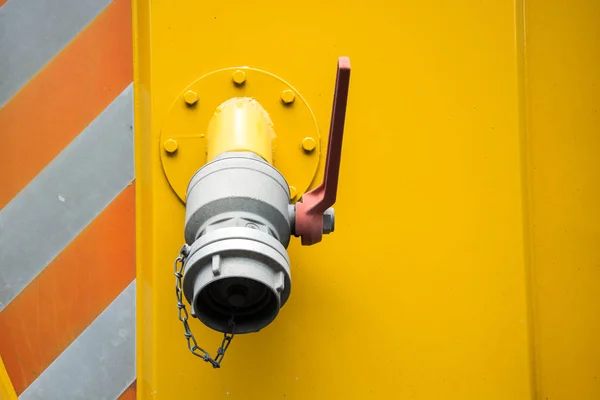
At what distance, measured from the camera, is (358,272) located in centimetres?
81

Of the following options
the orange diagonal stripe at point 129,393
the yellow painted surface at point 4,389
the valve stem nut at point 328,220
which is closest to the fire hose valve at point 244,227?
the valve stem nut at point 328,220

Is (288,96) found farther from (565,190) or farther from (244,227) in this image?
(565,190)

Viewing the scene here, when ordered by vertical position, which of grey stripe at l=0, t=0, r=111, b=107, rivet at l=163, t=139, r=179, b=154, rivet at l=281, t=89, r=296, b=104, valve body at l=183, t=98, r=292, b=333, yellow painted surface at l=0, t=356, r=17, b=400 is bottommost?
yellow painted surface at l=0, t=356, r=17, b=400

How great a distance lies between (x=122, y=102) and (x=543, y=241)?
0.62 m

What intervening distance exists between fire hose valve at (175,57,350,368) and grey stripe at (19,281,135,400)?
12.5 inches

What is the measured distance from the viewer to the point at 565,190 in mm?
922

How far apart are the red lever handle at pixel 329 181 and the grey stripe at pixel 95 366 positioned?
14.4 inches

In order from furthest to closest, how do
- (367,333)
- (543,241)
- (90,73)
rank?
(90,73) < (543,241) < (367,333)

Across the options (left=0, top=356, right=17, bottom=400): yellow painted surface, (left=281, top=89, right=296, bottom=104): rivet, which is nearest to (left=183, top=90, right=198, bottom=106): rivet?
(left=281, top=89, right=296, bottom=104): rivet

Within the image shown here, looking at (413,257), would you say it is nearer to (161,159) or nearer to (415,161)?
(415,161)

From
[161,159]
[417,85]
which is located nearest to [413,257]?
[417,85]

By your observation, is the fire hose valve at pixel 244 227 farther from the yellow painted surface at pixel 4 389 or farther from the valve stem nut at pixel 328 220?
the yellow painted surface at pixel 4 389

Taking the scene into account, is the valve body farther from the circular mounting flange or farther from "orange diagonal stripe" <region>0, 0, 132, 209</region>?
"orange diagonal stripe" <region>0, 0, 132, 209</region>

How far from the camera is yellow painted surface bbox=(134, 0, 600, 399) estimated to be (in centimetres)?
80
